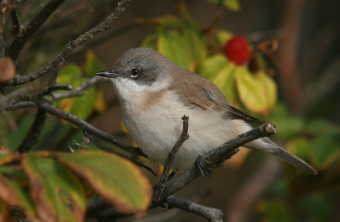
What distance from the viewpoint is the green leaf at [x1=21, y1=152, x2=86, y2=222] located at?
93 cm

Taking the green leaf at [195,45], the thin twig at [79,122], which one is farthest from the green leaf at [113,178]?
the green leaf at [195,45]

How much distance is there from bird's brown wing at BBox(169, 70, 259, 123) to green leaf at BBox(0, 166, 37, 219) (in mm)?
1563

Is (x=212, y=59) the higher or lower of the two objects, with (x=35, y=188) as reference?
higher

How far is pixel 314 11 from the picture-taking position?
18.9 ft

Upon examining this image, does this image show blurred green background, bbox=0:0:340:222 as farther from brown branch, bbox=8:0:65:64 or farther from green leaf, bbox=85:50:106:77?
brown branch, bbox=8:0:65:64

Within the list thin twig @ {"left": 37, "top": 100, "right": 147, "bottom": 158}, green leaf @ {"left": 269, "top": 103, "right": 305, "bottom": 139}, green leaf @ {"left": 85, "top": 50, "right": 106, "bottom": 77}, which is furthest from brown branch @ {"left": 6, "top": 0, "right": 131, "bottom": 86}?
green leaf @ {"left": 269, "top": 103, "right": 305, "bottom": 139}

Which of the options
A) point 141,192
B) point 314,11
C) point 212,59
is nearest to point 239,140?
point 141,192

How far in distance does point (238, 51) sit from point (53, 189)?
2.14 meters

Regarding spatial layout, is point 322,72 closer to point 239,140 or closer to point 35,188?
point 239,140

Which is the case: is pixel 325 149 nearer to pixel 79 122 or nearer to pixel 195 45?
pixel 195 45

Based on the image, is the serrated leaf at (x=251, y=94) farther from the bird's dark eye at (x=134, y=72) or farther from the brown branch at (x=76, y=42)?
the brown branch at (x=76, y=42)

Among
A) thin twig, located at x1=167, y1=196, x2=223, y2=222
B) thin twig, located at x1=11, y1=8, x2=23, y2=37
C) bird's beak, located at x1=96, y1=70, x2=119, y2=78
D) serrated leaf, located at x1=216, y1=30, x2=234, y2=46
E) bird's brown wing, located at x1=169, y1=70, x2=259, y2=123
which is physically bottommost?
thin twig, located at x1=167, y1=196, x2=223, y2=222

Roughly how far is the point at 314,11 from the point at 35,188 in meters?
6.00

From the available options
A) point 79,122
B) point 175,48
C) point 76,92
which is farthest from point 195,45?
point 79,122
